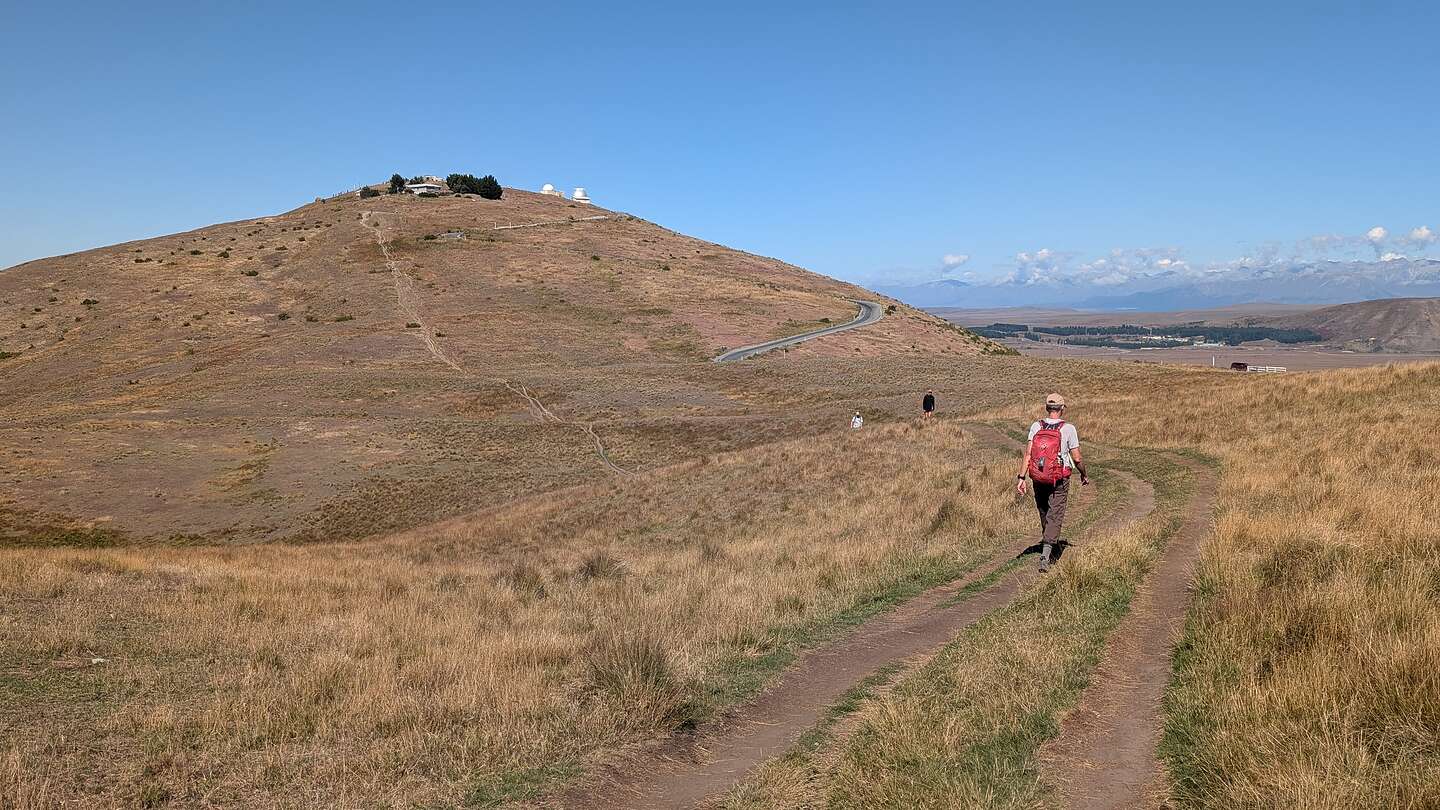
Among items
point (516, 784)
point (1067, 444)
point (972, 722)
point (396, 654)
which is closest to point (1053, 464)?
point (1067, 444)

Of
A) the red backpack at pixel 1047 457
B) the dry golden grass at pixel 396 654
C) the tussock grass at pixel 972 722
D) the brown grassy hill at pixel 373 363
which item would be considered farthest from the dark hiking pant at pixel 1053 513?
the brown grassy hill at pixel 373 363

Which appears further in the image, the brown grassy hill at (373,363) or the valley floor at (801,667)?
the brown grassy hill at (373,363)

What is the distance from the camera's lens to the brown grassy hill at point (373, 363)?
39.2m

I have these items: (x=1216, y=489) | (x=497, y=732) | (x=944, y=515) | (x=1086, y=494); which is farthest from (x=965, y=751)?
(x=1086, y=494)

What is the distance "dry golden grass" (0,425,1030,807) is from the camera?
5938 mm

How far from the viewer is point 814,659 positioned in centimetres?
821

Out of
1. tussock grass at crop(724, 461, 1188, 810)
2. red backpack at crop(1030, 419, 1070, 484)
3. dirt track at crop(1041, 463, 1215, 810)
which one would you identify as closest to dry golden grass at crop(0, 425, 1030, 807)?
→ tussock grass at crop(724, 461, 1188, 810)

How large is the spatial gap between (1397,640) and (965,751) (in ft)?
9.58

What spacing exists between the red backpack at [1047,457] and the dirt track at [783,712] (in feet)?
4.30

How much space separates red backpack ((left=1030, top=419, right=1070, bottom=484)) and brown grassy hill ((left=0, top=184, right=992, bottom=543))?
3016 centimetres

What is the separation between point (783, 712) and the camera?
6.89m

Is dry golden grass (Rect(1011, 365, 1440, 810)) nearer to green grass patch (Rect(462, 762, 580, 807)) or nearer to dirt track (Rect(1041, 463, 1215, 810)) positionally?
dirt track (Rect(1041, 463, 1215, 810))

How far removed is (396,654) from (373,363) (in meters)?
67.0

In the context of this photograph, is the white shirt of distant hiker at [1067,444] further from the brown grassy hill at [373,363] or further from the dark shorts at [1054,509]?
the brown grassy hill at [373,363]
